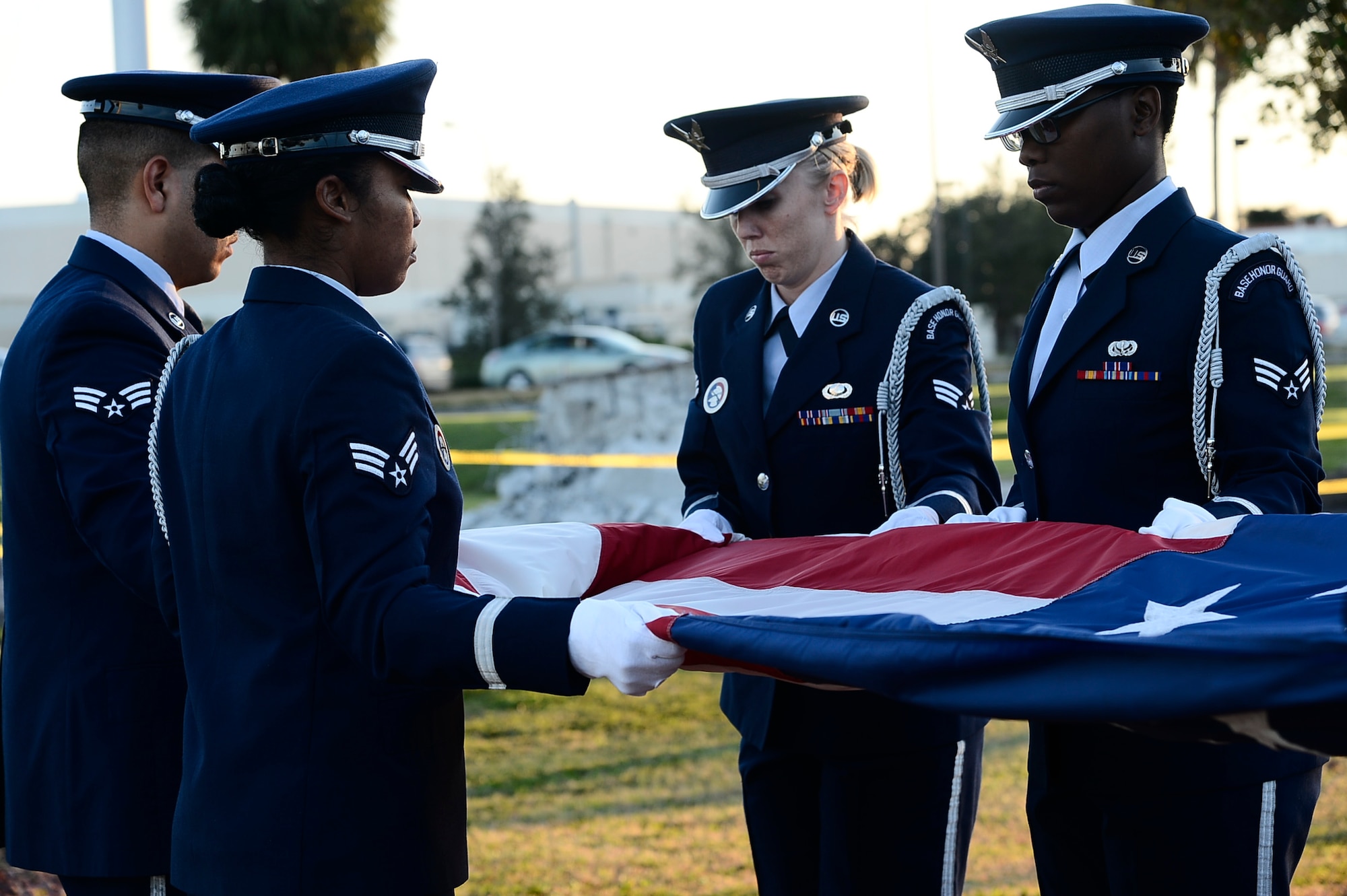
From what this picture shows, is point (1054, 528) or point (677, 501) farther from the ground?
point (1054, 528)

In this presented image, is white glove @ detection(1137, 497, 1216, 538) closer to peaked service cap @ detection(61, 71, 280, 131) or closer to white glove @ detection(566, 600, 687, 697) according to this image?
white glove @ detection(566, 600, 687, 697)

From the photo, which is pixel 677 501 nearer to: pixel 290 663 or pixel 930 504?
pixel 930 504

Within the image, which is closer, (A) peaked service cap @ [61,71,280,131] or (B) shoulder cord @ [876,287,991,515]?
(A) peaked service cap @ [61,71,280,131]

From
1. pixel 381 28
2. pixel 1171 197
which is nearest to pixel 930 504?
pixel 1171 197

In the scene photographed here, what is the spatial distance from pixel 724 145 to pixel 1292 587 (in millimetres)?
1728

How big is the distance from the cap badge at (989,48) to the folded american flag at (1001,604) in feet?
3.07

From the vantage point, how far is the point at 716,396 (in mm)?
3334

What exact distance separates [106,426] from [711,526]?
4.36 feet

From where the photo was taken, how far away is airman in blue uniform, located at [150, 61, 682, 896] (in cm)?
184

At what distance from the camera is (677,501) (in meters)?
10.4

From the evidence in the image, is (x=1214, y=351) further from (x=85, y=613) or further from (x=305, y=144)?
(x=85, y=613)

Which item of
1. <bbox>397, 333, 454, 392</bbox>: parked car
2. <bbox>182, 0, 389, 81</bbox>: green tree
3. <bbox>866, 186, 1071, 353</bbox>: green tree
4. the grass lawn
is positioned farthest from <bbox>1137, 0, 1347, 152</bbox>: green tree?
<bbox>866, 186, 1071, 353</bbox>: green tree

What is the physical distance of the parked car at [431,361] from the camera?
26.2 m

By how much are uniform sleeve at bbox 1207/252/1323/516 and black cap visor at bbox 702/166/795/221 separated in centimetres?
106
